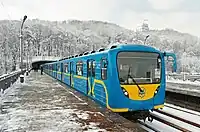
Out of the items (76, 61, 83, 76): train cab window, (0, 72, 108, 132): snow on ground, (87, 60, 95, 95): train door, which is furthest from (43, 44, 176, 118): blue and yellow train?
(76, 61, 83, 76): train cab window

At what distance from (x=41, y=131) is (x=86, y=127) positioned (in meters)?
1.29

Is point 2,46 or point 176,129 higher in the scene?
point 2,46

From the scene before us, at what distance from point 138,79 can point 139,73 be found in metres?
0.25

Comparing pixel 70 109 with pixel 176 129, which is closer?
pixel 176 129

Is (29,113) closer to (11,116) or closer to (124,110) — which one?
(11,116)

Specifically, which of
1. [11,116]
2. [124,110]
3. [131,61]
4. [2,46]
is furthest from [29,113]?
[2,46]

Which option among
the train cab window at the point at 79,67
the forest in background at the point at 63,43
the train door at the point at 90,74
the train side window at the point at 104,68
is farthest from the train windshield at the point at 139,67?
the forest in background at the point at 63,43

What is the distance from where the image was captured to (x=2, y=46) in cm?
11781

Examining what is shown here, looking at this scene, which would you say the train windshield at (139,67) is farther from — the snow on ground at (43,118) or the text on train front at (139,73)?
the snow on ground at (43,118)

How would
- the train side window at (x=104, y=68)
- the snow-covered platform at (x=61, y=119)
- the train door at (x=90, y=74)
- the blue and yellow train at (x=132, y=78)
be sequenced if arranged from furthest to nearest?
the train door at (x=90, y=74), the train side window at (x=104, y=68), the blue and yellow train at (x=132, y=78), the snow-covered platform at (x=61, y=119)

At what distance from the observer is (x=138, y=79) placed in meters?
10.2

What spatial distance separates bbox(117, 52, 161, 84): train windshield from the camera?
10.1 meters

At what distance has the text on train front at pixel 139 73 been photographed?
10070 millimetres

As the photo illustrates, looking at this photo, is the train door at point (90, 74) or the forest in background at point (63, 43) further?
the forest in background at point (63, 43)
